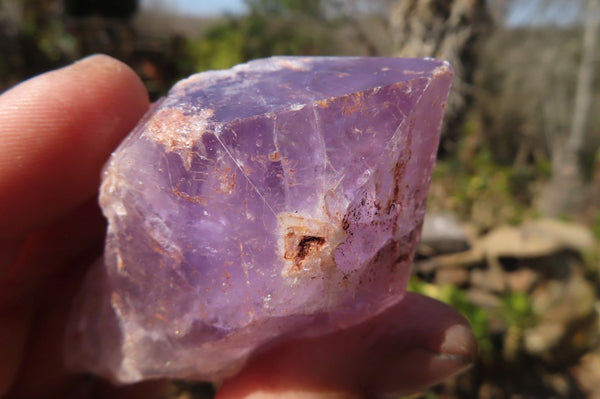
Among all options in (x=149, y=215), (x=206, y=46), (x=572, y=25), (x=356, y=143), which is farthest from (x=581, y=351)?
(x=206, y=46)

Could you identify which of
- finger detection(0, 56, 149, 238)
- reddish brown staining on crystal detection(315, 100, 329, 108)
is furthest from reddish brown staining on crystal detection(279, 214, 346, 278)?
finger detection(0, 56, 149, 238)

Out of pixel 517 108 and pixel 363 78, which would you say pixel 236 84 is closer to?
pixel 363 78

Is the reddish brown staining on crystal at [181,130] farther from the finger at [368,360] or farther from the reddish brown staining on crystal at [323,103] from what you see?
the finger at [368,360]

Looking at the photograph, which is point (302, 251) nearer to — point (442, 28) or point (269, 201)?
point (269, 201)

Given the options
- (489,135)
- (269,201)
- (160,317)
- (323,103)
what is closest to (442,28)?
(323,103)

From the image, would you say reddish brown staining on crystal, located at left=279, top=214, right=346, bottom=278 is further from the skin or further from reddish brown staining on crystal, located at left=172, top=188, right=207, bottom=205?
the skin
